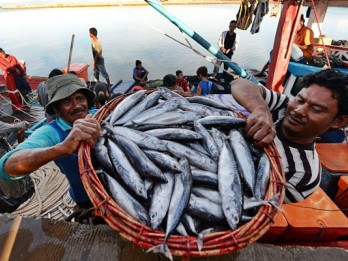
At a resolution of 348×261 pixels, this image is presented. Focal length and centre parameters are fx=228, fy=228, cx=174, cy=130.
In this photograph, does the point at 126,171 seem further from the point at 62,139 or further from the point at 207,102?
the point at 207,102

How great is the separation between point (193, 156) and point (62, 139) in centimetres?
130

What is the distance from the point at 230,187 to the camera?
152 centimetres

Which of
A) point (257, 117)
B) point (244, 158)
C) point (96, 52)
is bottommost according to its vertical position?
point (96, 52)

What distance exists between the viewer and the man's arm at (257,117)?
1.80 meters

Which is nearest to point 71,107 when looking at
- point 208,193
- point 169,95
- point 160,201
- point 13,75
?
point 169,95

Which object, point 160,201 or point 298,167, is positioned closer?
point 160,201

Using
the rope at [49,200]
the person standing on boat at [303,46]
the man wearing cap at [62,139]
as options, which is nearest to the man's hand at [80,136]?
the man wearing cap at [62,139]

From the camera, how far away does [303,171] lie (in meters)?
2.09

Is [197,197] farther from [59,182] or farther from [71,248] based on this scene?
[59,182]

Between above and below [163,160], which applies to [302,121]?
above

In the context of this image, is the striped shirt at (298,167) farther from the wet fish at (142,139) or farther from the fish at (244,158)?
the wet fish at (142,139)

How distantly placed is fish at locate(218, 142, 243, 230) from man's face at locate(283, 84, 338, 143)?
2.48ft

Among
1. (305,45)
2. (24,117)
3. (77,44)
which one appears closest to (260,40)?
(305,45)

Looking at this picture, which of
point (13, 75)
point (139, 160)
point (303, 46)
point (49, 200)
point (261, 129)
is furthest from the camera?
point (13, 75)
